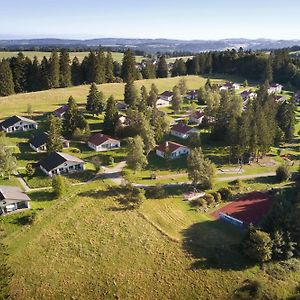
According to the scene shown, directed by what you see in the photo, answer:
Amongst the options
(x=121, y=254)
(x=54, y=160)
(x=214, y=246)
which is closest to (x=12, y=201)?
(x=54, y=160)

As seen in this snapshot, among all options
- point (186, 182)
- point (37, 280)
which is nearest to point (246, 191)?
point (186, 182)

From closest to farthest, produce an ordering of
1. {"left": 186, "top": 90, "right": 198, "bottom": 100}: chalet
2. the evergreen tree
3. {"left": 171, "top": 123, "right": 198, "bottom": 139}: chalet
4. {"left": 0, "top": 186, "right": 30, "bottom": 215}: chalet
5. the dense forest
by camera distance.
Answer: {"left": 0, "top": 186, "right": 30, "bottom": 215}: chalet → the evergreen tree → {"left": 171, "top": 123, "right": 198, "bottom": 139}: chalet → the dense forest → {"left": 186, "top": 90, "right": 198, "bottom": 100}: chalet

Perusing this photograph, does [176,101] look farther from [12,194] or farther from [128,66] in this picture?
[12,194]

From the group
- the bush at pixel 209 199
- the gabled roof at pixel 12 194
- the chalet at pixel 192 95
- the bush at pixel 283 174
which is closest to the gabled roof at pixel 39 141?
the gabled roof at pixel 12 194

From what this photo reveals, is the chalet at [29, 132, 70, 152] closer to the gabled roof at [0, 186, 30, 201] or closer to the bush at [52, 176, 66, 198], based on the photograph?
the gabled roof at [0, 186, 30, 201]

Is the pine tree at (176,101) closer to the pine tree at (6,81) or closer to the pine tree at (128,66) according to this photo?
the pine tree at (128,66)

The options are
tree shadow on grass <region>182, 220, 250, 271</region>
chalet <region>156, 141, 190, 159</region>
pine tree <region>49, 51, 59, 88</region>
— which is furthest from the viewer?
pine tree <region>49, 51, 59, 88</region>

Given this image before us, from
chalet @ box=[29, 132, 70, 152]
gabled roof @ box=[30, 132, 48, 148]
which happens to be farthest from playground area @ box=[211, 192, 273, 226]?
gabled roof @ box=[30, 132, 48, 148]

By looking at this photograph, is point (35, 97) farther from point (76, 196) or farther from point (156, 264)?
point (156, 264)
